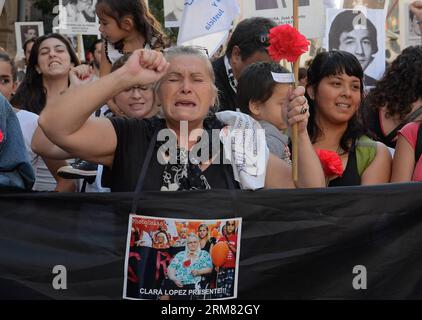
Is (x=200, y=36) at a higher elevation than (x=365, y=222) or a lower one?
higher

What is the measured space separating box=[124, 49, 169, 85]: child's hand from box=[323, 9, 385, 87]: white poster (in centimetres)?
435

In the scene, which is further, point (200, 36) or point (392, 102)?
point (200, 36)

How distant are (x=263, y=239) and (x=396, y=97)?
89.9 inches

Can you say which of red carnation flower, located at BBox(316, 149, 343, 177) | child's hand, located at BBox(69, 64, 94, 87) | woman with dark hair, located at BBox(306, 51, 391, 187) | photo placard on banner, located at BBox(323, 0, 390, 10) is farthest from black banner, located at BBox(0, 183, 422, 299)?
photo placard on banner, located at BBox(323, 0, 390, 10)

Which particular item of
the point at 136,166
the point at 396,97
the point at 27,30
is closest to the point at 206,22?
the point at 396,97

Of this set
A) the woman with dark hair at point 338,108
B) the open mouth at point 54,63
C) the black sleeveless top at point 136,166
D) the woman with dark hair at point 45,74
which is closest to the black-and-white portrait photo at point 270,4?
the woman with dark hair at point 45,74

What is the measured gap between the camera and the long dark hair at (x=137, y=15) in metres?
5.45

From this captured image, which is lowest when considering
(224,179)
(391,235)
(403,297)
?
(403,297)

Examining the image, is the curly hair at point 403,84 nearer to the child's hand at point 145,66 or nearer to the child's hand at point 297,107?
the child's hand at point 297,107
